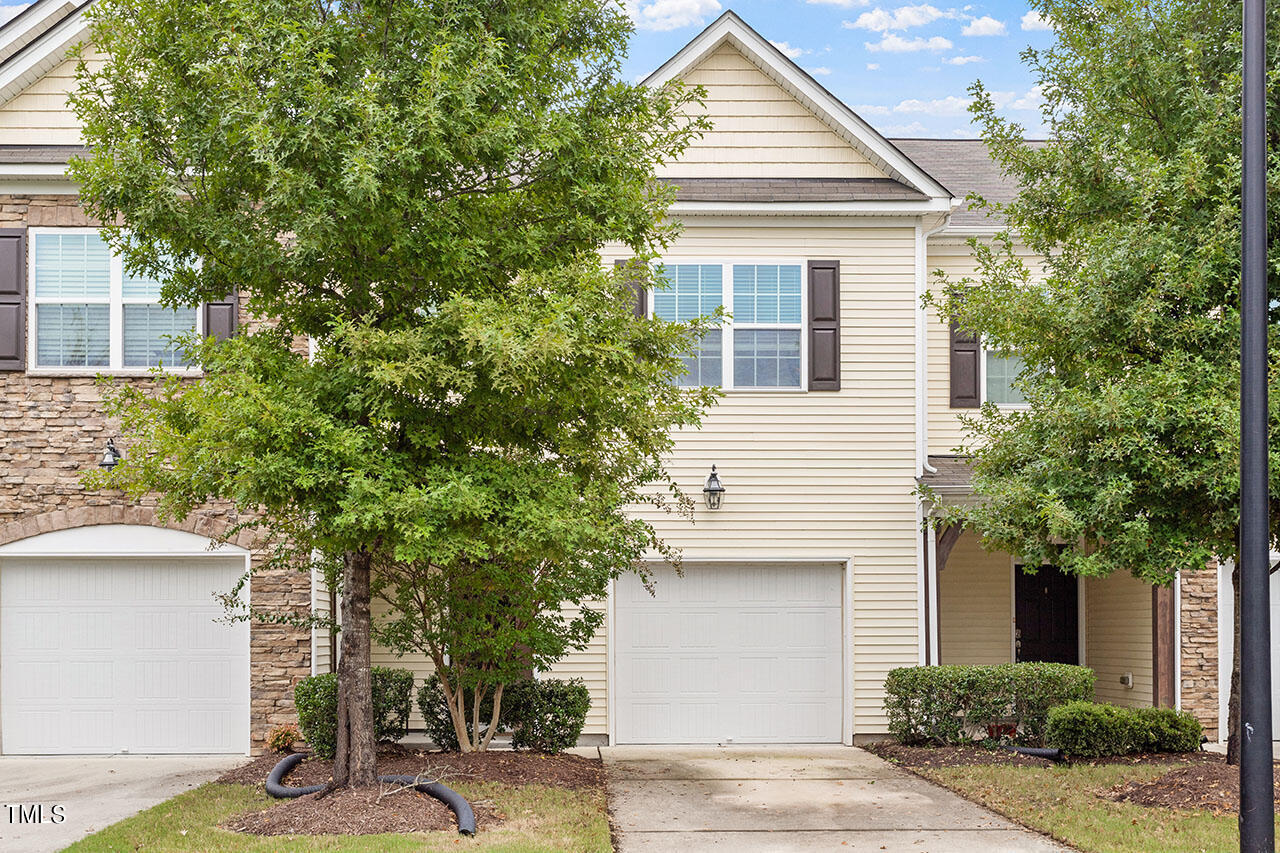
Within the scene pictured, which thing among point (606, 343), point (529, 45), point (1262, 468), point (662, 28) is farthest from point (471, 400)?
point (662, 28)

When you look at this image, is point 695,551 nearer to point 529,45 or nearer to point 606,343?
point 606,343

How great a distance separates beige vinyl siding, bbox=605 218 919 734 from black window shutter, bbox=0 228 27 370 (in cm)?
702

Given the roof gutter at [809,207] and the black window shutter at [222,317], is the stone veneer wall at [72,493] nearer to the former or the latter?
the black window shutter at [222,317]

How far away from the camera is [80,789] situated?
10.4 metres

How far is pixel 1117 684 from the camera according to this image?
48.5 ft

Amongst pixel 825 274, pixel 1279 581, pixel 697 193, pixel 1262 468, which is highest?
pixel 697 193

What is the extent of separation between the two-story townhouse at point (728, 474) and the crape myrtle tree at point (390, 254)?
405 cm

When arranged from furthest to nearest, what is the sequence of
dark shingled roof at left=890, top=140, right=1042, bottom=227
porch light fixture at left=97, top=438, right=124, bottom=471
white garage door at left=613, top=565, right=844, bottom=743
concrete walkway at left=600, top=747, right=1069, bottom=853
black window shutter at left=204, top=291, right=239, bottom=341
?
1. dark shingled roof at left=890, top=140, right=1042, bottom=227
2. white garage door at left=613, top=565, right=844, bottom=743
3. black window shutter at left=204, top=291, right=239, bottom=341
4. porch light fixture at left=97, top=438, right=124, bottom=471
5. concrete walkway at left=600, top=747, right=1069, bottom=853

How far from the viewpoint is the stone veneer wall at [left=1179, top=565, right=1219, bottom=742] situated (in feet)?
44.6

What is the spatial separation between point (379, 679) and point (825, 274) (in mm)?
6628

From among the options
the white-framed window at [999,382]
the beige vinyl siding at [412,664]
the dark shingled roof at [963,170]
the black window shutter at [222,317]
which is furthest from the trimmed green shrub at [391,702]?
the dark shingled roof at [963,170]

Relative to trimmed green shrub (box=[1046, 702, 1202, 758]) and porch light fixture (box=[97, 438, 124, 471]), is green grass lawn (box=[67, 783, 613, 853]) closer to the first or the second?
porch light fixture (box=[97, 438, 124, 471])

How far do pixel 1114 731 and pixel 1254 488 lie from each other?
641 cm

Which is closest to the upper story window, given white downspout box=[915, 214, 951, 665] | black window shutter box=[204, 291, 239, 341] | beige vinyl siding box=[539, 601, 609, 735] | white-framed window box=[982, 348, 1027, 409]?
white-framed window box=[982, 348, 1027, 409]
